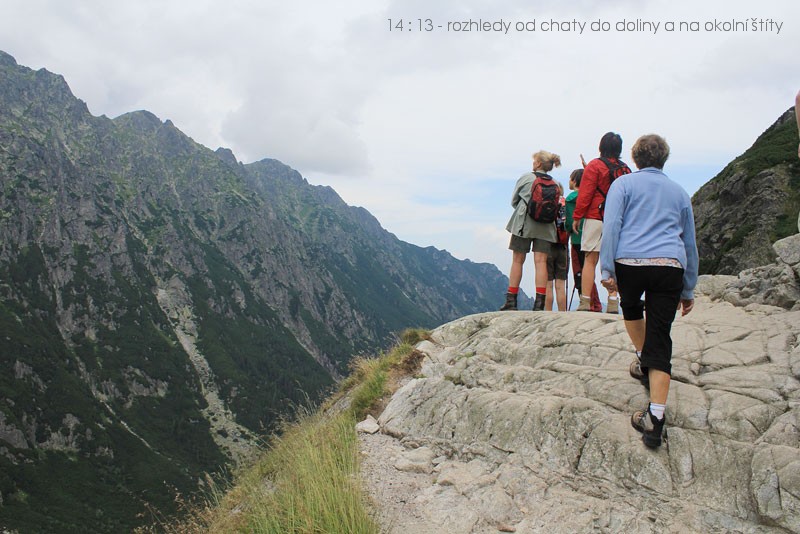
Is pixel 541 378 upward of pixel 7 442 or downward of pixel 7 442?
upward

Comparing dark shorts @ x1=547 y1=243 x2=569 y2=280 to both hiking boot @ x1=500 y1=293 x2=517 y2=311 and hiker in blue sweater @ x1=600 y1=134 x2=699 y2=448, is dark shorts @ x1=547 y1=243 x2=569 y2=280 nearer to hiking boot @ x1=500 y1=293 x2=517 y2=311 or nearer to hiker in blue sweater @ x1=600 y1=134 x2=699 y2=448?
hiking boot @ x1=500 y1=293 x2=517 y2=311

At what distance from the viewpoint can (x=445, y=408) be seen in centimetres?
888

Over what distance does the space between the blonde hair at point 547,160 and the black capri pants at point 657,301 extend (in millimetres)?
5906

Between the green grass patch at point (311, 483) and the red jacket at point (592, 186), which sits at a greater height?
the red jacket at point (592, 186)

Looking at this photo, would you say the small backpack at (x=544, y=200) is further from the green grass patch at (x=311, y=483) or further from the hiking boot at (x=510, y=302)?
the green grass patch at (x=311, y=483)

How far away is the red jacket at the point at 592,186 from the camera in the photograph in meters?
10.2

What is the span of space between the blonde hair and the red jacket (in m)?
1.57

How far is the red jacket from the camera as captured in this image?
10.2 m

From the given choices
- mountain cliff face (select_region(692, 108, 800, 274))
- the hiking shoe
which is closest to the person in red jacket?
the hiking shoe

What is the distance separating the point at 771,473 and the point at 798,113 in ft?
13.1

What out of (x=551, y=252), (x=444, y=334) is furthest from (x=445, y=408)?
(x=551, y=252)

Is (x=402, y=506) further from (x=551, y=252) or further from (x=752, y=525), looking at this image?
(x=551, y=252)

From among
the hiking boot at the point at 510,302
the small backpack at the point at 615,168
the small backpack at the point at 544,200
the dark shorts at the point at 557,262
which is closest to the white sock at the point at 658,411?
the small backpack at the point at 615,168

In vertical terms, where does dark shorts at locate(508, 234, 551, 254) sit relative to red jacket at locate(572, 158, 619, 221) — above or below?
below
